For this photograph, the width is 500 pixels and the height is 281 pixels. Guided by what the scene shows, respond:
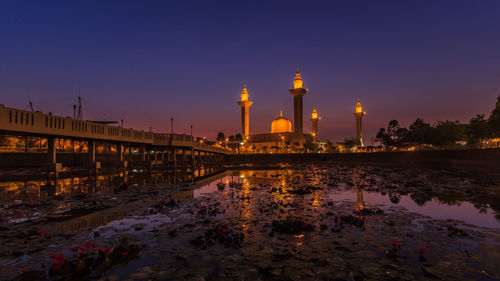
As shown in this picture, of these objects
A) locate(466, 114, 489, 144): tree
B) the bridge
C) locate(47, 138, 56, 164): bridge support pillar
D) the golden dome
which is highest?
the golden dome

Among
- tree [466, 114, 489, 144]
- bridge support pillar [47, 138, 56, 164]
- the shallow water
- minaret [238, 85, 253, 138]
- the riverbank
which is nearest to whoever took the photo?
the shallow water

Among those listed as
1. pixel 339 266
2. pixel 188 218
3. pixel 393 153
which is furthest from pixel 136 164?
pixel 393 153

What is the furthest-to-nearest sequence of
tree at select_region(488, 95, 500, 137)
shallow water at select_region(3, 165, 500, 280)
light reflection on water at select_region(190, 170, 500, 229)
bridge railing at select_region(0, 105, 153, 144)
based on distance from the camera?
1. tree at select_region(488, 95, 500, 137)
2. bridge railing at select_region(0, 105, 153, 144)
3. light reflection on water at select_region(190, 170, 500, 229)
4. shallow water at select_region(3, 165, 500, 280)

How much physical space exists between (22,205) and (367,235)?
586 inches

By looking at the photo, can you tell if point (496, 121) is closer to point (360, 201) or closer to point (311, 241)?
point (360, 201)

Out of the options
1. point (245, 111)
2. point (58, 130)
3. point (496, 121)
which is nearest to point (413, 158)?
point (496, 121)

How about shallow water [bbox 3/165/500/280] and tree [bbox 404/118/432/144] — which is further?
tree [bbox 404/118/432/144]

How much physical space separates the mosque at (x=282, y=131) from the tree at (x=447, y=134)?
4813cm

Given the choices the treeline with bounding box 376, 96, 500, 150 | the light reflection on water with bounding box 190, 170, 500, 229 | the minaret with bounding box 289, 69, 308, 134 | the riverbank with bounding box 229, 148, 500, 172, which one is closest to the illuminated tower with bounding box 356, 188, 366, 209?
the light reflection on water with bounding box 190, 170, 500, 229

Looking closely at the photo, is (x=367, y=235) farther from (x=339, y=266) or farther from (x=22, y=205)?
(x=22, y=205)

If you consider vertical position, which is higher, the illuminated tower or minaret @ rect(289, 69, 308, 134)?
minaret @ rect(289, 69, 308, 134)

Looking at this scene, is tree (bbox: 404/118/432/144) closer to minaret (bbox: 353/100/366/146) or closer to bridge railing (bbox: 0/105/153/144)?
minaret (bbox: 353/100/366/146)

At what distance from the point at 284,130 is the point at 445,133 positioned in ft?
251

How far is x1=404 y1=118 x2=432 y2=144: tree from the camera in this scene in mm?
80637
